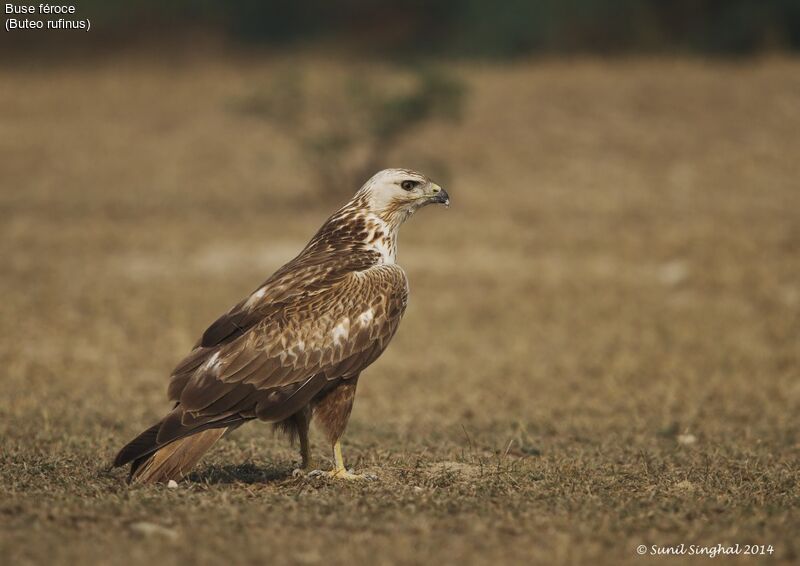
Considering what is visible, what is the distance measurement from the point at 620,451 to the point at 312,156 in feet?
52.8

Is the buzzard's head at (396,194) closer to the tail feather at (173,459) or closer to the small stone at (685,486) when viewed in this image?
the tail feather at (173,459)

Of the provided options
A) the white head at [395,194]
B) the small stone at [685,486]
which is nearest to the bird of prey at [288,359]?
the white head at [395,194]

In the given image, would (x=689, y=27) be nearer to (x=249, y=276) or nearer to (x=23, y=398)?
(x=249, y=276)

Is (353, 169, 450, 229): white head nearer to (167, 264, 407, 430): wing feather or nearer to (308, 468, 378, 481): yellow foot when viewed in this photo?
(167, 264, 407, 430): wing feather

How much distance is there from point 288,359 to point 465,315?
902cm

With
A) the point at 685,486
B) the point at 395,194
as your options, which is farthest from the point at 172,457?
the point at 685,486

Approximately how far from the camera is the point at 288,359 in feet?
20.7

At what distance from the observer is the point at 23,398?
10195mm

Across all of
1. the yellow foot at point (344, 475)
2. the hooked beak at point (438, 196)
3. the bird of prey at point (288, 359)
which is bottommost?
the yellow foot at point (344, 475)

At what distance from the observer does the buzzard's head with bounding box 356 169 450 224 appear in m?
7.18

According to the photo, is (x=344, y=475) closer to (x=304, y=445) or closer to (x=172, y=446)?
(x=304, y=445)

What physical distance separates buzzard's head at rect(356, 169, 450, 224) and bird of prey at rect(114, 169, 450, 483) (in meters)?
0.30

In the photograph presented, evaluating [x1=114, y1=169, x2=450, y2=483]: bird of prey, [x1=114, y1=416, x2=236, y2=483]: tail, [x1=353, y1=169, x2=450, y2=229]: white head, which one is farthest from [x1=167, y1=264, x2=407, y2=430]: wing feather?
[x1=353, y1=169, x2=450, y2=229]: white head

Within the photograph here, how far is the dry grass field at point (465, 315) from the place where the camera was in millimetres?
5504
